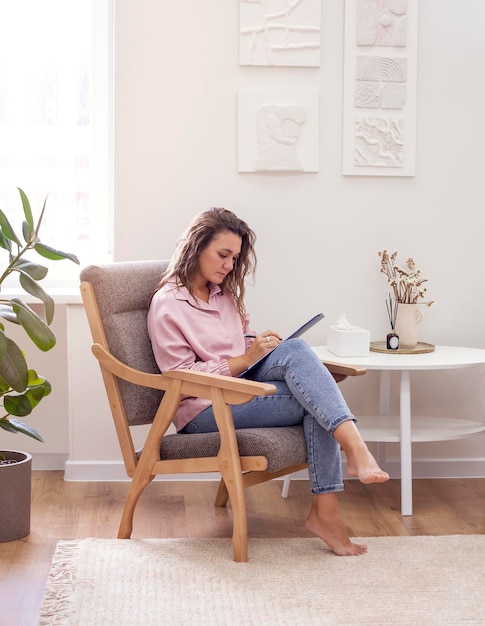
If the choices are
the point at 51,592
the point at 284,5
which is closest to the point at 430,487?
the point at 51,592

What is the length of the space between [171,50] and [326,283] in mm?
1024

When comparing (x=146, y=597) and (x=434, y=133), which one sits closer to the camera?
(x=146, y=597)

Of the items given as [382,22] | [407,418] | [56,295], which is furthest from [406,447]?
[382,22]

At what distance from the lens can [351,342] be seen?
309 centimetres

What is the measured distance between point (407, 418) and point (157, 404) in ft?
2.77

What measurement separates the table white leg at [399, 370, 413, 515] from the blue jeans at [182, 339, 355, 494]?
0.49 meters

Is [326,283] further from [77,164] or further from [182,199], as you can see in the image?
[77,164]

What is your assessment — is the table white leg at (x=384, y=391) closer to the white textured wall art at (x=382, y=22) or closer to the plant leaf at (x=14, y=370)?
the white textured wall art at (x=382, y=22)

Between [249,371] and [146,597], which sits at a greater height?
[249,371]

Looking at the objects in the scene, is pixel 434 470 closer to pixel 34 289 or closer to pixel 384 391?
pixel 384 391

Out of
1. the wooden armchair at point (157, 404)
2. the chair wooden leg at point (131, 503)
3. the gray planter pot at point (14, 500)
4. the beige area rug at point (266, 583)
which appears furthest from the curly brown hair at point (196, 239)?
the beige area rug at point (266, 583)

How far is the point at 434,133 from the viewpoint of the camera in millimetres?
3414

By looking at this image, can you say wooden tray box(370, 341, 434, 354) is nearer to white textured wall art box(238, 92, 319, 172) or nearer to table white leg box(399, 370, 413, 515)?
table white leg box(399, 370, 413, 515)

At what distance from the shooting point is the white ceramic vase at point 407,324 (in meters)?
3.28
